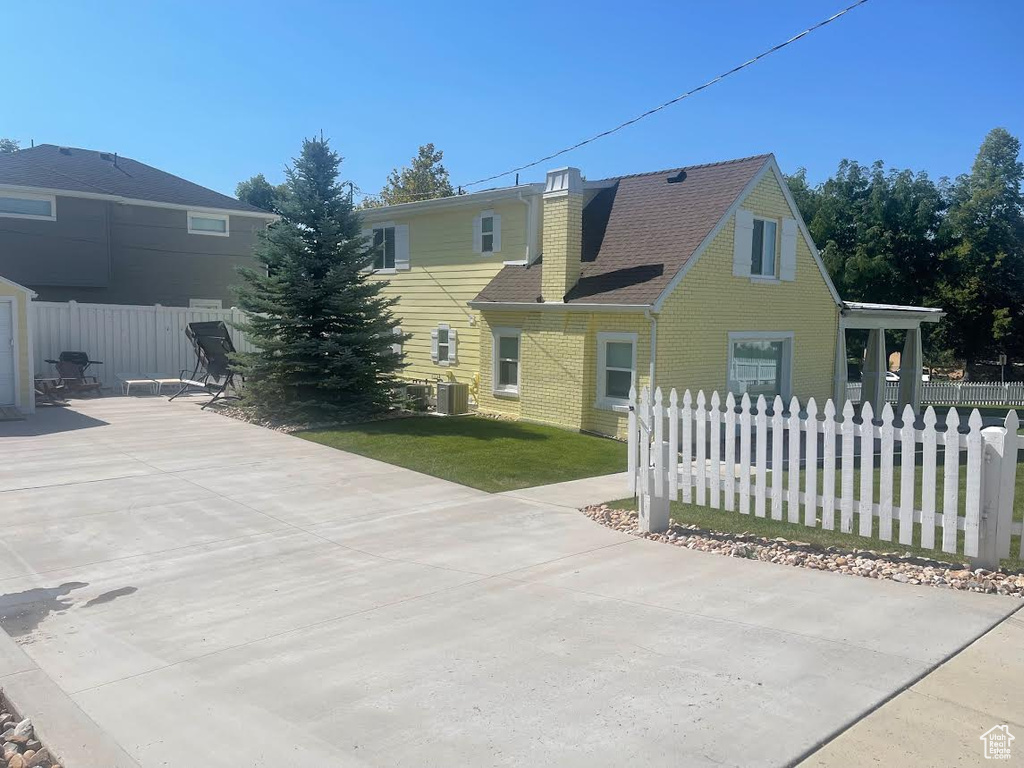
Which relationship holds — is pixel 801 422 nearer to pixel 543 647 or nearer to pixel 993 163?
pixel 543 647

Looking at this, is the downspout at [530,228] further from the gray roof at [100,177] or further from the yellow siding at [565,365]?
the gray roof at [100,177]

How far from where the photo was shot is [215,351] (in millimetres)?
18859

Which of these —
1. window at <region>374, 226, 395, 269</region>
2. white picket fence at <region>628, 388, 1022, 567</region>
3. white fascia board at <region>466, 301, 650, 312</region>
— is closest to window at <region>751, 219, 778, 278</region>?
white fascia board at <region>466, 301, 650, 312</region>

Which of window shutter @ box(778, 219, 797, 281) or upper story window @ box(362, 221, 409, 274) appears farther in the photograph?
upper story window @ box(362, 221, 409, 274)

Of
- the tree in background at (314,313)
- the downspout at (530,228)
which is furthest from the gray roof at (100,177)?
the downspout at (530,228)

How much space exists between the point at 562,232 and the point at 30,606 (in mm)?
12251

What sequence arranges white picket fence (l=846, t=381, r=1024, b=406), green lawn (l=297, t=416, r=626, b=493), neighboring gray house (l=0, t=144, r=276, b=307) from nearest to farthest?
green lawn (l=297, t=416, r=626, b=493) → neighboring gray house (l=0, t=144, r=276, b=307) → white picket fence (l=846, t=381, r=1024, b=406)

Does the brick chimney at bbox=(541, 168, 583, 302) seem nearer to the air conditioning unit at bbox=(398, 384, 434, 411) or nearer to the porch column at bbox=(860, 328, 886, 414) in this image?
the air conditioning unit at bbox=(398, 384, 434, 411)

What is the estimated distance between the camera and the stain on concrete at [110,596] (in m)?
6.28

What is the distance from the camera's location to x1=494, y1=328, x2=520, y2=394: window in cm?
1819

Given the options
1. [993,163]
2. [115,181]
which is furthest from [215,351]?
[993,163]

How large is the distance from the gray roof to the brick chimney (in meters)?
14.7

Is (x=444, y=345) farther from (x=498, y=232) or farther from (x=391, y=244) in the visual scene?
(x=391, y=244)

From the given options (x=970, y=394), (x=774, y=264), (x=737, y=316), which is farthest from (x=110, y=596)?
(x=970, y=394)
